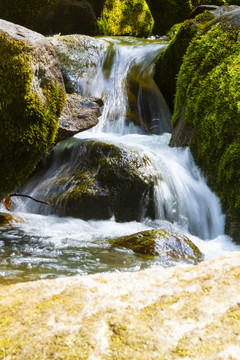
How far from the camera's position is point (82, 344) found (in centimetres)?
100

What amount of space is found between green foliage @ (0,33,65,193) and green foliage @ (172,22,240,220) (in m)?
2.77

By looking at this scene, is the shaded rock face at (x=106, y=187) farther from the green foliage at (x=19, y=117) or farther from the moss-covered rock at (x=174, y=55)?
the moss-covered rock at (x=174, y=55)

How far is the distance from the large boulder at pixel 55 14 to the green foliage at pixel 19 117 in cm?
759

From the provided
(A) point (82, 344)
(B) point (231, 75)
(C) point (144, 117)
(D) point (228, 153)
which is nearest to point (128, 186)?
(D) point (228, 153)

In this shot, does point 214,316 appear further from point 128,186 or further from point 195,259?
point 128,186

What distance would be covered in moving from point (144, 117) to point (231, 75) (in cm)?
398

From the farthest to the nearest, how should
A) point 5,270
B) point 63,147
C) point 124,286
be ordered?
point 63,147 → point 5,270 → point 124,286

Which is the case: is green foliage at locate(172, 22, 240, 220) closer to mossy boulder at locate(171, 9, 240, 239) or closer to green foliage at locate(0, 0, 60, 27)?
mossy boulder at locate(171, 9, 240, 239)

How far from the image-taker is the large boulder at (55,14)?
10.1m

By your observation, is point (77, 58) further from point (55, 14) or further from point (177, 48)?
point (55, 14)

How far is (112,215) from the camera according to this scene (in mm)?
5609

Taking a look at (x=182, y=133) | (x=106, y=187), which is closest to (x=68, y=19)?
(x=182, y=133)

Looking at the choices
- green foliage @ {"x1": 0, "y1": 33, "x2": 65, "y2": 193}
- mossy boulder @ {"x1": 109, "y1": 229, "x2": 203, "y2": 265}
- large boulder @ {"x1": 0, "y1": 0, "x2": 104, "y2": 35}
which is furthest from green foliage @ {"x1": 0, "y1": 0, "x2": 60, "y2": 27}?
mossy boulder @ {"x1": 109, "y1": 229, "x2": 203, "y2": 265}

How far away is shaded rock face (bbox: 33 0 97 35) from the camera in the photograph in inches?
445
